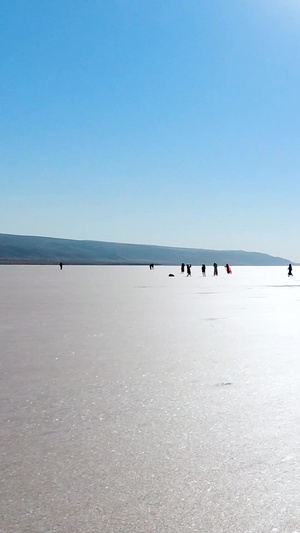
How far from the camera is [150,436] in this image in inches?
206

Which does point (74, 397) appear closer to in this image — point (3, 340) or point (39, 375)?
point (39, 375)

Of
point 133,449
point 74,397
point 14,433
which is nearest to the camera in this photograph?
point 133,449

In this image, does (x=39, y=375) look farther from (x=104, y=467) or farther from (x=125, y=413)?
(x=104, y=467)

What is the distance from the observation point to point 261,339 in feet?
39.5

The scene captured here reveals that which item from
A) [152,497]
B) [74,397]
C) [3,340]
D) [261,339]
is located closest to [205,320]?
[261,339]

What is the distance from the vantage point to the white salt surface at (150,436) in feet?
11.7

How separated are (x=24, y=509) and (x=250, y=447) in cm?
212

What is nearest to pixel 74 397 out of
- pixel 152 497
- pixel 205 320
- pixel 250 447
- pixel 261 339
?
pixel 250 447

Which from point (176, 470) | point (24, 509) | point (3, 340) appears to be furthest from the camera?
point (3, 340)

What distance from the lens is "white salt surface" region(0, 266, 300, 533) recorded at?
3.56m

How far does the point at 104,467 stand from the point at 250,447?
52.7 inches

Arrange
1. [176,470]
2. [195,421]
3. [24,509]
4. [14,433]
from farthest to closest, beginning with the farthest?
[195,421], [14,433], [176,470], [24,509]

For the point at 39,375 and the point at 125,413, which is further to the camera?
the point at 39,375

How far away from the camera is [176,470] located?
170 inches
